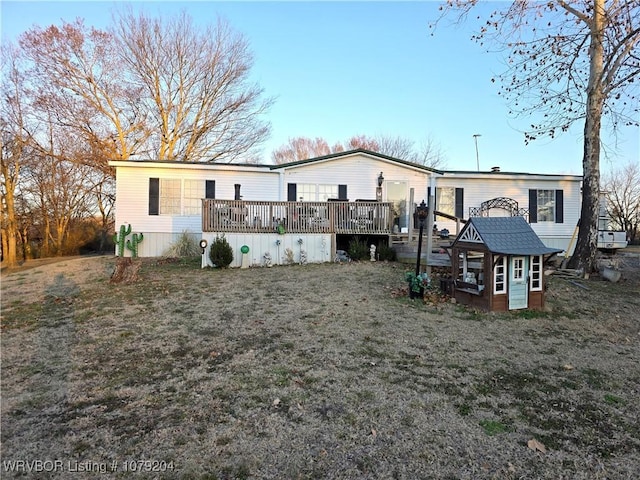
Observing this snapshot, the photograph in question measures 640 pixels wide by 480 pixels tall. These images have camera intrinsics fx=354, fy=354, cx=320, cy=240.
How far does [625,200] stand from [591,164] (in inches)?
995

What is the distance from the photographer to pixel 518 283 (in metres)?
5.95

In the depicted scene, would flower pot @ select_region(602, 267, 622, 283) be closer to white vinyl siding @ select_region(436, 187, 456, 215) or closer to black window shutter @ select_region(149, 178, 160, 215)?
white vinyl siding @ select_region(436, 187, 456, 215)

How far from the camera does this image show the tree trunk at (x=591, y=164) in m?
9.20

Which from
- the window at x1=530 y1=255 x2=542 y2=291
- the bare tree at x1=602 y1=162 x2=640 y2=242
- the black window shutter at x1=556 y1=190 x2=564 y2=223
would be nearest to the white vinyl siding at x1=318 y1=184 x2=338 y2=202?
the window at x1=530 y1=255 x2=542 y2=291

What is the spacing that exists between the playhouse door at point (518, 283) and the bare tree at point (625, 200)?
27.6 metres

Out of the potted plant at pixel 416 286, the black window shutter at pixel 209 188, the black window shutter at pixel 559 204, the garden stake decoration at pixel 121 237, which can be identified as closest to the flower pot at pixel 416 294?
the potted plant at pixel 416 286

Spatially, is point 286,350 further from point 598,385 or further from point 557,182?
point 557,182

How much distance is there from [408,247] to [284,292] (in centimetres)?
490

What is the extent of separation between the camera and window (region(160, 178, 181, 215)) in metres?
12.8

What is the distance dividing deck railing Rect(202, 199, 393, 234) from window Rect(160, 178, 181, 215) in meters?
3.61

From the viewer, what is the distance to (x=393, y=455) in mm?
2377

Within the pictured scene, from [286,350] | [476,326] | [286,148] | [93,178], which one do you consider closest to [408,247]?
[476,326]

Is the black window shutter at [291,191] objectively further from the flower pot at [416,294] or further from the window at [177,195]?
the flower pot at [416,294]

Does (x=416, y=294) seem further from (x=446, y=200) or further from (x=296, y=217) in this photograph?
(x=446, y=200)
